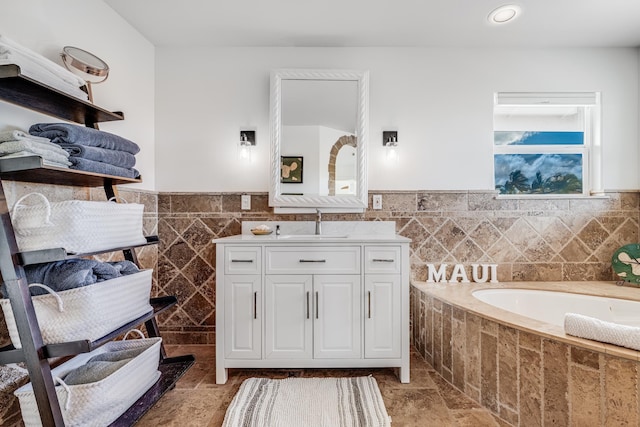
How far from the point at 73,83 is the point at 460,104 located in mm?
2487

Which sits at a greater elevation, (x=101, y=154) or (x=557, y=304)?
(x=101, y=154)

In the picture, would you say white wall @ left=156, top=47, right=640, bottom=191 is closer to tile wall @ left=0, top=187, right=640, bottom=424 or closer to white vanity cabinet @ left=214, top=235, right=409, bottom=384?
tile wall @ left=0, top=187, right=640, bottom=424

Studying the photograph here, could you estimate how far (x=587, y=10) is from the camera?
6.63 feet

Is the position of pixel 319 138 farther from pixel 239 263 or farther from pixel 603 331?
pixel 603 331

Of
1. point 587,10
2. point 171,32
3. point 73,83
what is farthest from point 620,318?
point 171,32

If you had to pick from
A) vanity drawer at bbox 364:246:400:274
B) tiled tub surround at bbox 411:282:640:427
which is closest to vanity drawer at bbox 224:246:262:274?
vanity drawer at bbox 364:246:400:274

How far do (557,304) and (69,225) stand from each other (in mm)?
2911

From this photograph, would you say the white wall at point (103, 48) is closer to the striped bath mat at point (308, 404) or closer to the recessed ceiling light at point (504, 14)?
the striped bath mat at point (308, 404)

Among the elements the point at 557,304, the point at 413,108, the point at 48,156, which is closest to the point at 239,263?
the point at 48,156

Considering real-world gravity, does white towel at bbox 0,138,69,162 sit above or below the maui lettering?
above

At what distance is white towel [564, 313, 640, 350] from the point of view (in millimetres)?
1227

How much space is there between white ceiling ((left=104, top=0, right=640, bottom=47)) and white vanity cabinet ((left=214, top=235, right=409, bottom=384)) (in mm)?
1494

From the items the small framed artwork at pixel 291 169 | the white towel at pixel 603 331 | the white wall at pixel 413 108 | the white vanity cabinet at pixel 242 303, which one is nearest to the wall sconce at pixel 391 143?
the white wall at pixel 413 108

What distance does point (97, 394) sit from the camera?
129 cm
